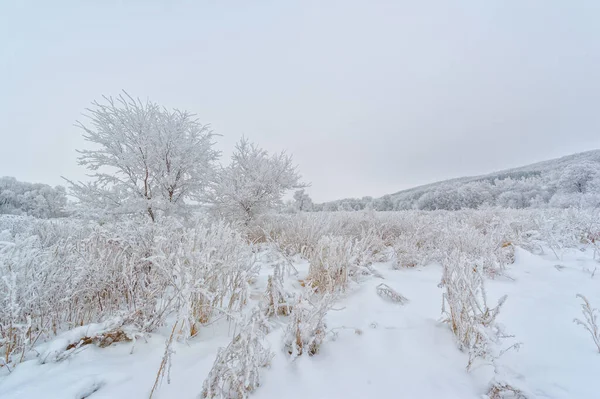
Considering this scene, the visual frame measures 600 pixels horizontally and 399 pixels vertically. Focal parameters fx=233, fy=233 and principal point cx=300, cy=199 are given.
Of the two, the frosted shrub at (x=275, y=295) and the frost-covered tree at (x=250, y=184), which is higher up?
the frost-covered tree at (x=250, y=184)

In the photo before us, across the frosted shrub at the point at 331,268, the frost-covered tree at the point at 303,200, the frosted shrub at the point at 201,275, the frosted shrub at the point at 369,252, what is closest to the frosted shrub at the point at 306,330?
the frosted shrub at the point at 201,275

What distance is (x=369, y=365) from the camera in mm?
1279

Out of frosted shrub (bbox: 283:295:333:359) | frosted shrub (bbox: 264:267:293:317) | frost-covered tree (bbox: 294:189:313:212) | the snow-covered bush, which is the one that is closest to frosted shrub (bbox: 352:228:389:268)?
frosted shrub (bbox: 264:267:293:317)

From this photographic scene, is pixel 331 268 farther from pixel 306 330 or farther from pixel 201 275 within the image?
pixel 201 275

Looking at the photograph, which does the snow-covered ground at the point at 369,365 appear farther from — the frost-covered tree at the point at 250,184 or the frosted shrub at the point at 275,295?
the frost-covered tree at the point at 250,184

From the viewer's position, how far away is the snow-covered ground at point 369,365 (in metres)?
1.08

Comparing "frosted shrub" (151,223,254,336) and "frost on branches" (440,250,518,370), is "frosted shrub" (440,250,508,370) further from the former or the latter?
"frosted shrub" (151,223,254,336)

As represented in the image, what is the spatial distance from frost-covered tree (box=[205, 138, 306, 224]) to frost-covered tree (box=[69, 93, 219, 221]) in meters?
1.20

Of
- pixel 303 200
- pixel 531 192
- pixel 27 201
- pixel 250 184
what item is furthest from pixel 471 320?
pixel 27 201

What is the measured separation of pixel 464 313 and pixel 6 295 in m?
2.66

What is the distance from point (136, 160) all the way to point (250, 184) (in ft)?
8.10

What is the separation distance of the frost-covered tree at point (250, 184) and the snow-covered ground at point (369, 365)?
4.69m

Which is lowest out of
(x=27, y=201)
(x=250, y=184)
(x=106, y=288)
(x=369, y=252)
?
(x=369, y=252)

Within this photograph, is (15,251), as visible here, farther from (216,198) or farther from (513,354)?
(216,198)
